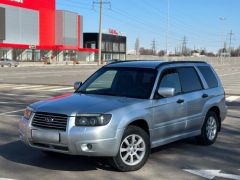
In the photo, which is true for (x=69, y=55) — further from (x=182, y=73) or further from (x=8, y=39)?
(x=182, y=73)

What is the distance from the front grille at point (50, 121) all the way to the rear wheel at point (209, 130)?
3331 millimetres

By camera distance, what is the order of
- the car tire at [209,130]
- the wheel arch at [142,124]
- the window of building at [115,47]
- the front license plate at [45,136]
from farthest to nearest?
the window of building at [115,47] → the car tire at [209,130] → the wheel arch at [142,124] → the front license plate at [45,136]

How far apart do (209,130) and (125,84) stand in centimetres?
230

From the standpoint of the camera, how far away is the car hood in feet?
21.0

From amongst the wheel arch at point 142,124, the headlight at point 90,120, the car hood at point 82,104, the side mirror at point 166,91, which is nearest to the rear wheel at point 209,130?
the side mirror at point 166,91

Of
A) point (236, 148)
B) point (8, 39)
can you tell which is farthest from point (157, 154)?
point (8, 39)

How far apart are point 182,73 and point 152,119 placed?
156 centimetres

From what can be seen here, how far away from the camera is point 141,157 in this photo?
6891 mm

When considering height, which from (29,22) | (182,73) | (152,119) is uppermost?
(29,22)

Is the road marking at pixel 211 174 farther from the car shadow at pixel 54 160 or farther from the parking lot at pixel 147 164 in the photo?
the car shadow at pixel 54 160

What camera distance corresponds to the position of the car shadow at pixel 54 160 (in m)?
6.93

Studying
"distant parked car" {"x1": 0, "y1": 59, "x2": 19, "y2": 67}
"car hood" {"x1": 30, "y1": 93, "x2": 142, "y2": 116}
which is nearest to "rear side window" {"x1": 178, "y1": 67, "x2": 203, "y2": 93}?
"car hood" {"x1": 30, "y1": 93, "x2": 142, "y2": 116}

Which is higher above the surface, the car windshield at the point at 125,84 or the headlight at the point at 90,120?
the car windshield at the point at 125,84

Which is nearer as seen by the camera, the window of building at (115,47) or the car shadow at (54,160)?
the car shadow at (54,160)
